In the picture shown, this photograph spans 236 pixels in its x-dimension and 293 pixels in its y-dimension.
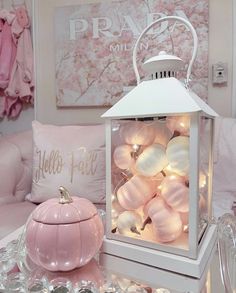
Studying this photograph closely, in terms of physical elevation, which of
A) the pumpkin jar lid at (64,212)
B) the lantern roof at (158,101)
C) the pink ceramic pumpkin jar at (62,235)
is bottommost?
the pink ceramic pumpkin jar at (62,235)

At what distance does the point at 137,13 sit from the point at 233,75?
642 millimetres

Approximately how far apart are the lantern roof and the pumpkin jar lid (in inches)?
7.8

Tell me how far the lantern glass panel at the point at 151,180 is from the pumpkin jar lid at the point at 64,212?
9 cm

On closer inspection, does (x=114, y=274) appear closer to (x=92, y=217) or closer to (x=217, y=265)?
(x=92, y=217)

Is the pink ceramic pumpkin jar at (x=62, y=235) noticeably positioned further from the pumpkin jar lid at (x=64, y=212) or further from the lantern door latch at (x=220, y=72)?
the lantern door latch at (x=220, y=72)

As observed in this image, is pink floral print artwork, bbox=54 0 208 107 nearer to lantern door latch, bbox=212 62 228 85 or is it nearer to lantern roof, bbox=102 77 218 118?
lantern door latch, bbox=212 62 228 85

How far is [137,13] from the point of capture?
5.50ft

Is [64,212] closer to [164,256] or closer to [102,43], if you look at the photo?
[164,256]

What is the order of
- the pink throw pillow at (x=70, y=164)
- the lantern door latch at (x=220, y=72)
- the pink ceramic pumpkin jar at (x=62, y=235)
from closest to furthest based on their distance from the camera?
the pink ceramic pumpkin jar at (x=62, y=235)
the pink throw pillow at (x=70, y=164)
the lantern door latch at (x=220, y=72)

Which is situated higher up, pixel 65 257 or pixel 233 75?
pixel 233 75

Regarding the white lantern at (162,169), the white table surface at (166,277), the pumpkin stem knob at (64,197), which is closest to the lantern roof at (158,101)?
the white lantern at (162,169)

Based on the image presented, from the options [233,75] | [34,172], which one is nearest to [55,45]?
[34,172]

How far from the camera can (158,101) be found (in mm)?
587

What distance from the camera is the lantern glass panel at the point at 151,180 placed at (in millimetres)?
590
